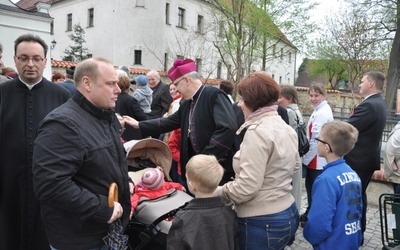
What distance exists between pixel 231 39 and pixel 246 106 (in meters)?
15.4

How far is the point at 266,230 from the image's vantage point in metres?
2.54

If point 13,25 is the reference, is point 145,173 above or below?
below

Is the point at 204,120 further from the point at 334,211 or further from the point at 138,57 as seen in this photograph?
the point at 138,57

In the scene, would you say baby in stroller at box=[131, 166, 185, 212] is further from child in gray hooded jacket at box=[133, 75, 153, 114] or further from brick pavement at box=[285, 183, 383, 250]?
child in gray hooded jacket at box=[133, 75, 153, 114]

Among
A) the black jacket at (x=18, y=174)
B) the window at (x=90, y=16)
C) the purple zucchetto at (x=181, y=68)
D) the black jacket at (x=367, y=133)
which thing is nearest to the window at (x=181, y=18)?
Answer: the window at (x=90, y=16)

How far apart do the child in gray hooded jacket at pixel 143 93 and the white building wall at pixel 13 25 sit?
1438 centimetres

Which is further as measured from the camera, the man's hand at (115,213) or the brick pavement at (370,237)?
the brick pavement at (370,237)

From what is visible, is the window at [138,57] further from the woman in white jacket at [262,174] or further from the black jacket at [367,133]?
the woman in white jacket at [262,174]

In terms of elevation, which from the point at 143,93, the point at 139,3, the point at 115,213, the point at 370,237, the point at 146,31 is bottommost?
the point at 370,237

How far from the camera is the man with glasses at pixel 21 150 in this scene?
2.75 m

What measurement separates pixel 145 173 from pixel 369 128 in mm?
2896

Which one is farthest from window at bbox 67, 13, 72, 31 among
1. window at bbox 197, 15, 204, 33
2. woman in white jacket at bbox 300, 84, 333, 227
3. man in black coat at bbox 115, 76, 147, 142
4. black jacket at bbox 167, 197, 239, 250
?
black jacket at bbox 167, 197, 239, 250

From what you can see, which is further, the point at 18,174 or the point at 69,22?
the point at 69,22

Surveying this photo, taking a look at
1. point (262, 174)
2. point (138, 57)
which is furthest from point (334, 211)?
point (138, 57)
